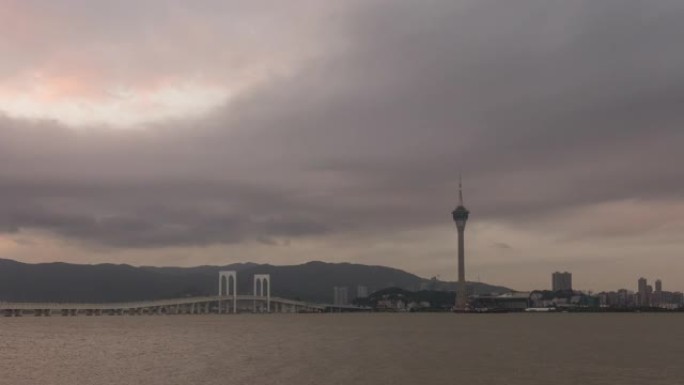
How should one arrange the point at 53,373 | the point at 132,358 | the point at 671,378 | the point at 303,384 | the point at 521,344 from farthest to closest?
A: the point at 521,344, the point at 132,358, the point at 53,373, the point at 671,378, the point at 303,384

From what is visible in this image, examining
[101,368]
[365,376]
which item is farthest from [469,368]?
[101,368]

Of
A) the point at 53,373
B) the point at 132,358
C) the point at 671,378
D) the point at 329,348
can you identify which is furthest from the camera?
the point at 329,348

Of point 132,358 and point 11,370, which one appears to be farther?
point 132,358

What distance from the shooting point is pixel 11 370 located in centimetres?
6331

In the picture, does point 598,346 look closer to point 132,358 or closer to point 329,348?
point 329,348

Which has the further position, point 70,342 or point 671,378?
point 70,342

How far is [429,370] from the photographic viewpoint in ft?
205

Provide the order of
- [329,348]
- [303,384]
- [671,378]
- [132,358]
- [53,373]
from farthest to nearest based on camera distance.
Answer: [329,348], [132,358], [53,373], [671,378], [303,384]

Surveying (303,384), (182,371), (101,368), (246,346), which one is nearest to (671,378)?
(303,384)

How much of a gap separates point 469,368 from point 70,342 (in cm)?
6194

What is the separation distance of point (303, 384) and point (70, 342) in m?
61.9

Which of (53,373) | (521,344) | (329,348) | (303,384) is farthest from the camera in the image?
(521,344)

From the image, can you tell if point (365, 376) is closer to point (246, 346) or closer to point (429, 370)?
point (429, 370)

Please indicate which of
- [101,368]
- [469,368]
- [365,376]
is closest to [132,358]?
[101,368]
